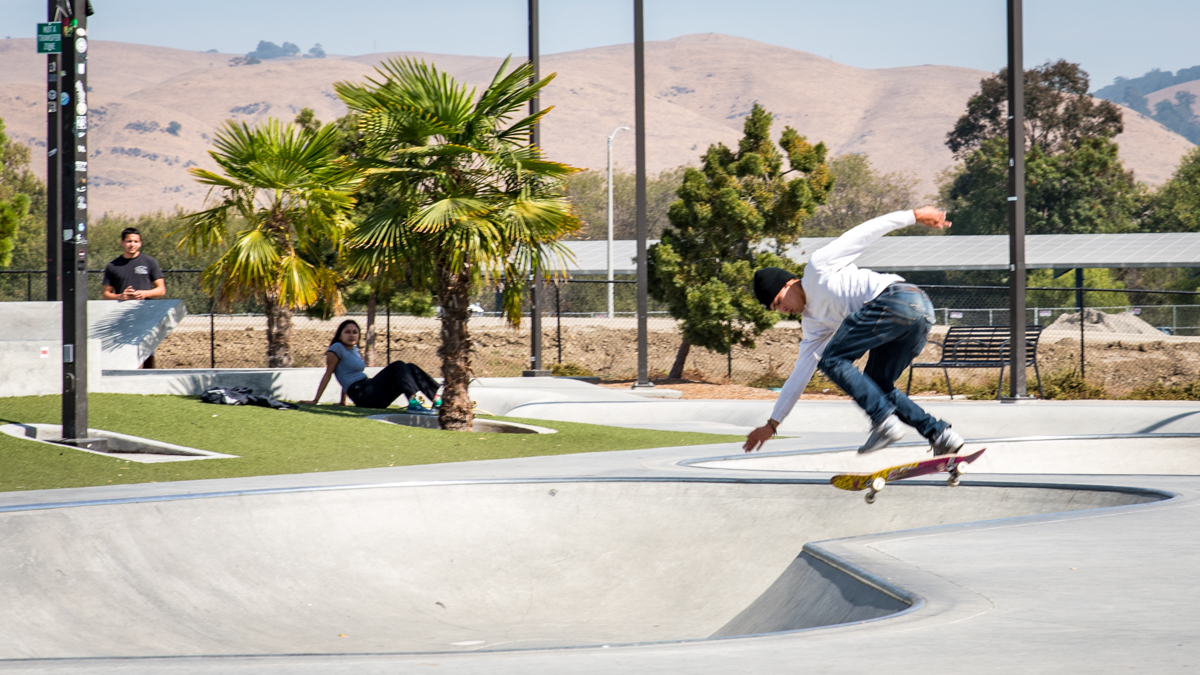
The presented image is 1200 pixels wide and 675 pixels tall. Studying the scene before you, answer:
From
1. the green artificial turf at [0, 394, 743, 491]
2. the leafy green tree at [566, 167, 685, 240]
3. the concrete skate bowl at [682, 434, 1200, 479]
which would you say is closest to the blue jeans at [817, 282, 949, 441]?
the concrete skate bowl at [682, 434, 1200, 479]

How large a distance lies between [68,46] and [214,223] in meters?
4.14

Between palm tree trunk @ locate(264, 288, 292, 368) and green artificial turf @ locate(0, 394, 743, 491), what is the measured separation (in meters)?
2.07

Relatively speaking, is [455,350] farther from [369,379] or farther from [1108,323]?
[1108,323]

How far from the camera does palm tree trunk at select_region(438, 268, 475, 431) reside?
433 inches

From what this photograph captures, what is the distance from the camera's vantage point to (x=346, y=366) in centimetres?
1230

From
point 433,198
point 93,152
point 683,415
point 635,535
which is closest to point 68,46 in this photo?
point 433,198

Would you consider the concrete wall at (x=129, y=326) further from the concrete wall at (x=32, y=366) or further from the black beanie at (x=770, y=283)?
the black beanie at (x=770, y=283)

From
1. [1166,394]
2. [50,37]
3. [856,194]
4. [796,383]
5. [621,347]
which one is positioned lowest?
[1166,394]

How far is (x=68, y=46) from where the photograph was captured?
8.86 m

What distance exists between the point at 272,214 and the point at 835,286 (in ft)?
31.4

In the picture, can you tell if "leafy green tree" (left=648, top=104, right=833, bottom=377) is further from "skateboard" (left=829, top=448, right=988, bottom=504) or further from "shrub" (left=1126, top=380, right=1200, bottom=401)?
"skateboard" (left=829, top=448, right=988, bottom=504)

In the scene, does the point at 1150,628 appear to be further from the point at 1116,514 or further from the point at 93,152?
the point at 93,152

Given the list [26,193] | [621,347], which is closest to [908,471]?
[621,347]

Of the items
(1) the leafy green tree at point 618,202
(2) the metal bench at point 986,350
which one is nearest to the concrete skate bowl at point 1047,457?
(2) the metal bench at point 986,350
